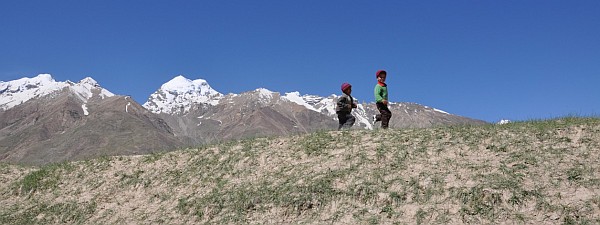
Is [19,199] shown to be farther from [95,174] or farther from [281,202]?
[281,202]

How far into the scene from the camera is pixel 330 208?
1274cm

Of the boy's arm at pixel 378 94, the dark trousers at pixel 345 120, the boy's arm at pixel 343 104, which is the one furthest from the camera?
the dark trousers at pixel 345 120

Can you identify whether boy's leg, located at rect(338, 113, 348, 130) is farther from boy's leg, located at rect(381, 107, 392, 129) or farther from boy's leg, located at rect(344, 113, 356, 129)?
boy's leg, located at rect(381, 107, 392, 129)

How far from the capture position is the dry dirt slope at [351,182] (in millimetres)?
11828

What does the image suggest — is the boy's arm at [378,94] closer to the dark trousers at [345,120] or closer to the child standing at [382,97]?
the child standing at [382,97]

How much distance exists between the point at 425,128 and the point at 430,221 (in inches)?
233

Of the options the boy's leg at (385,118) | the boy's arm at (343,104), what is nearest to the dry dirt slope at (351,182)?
the boy's leg at (385,118)

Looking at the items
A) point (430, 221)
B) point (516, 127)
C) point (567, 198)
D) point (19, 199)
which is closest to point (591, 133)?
→ point (516, 127)

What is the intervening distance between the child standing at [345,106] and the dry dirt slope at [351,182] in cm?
116

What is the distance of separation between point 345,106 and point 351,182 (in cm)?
503

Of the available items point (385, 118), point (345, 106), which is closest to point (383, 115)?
point (385, 118)

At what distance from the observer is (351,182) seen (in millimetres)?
13562

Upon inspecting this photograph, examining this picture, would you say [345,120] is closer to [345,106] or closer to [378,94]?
[345,106]

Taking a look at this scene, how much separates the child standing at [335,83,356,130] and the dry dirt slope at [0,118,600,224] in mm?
1164
